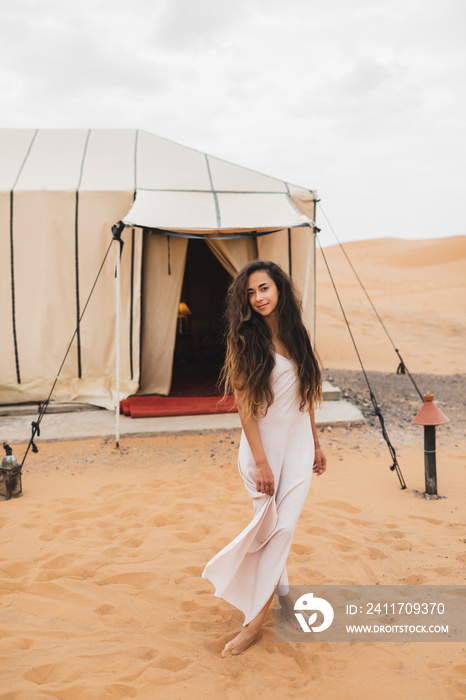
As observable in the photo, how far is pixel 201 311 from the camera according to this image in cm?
1049

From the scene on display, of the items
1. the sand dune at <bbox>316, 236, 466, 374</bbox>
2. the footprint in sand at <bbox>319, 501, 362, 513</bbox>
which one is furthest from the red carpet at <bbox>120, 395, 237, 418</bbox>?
the sand dune at <bbox>316, 236, 466, 374</bbox>

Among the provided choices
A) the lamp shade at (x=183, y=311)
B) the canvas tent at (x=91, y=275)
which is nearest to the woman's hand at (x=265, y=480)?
the canvas tent at (x=91, y=275)

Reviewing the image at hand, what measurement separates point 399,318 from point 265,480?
49.2 ft

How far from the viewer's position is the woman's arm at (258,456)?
2.17m

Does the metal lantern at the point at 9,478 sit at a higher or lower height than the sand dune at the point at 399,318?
lower

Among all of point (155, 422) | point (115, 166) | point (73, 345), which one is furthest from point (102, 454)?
point (115, 166)

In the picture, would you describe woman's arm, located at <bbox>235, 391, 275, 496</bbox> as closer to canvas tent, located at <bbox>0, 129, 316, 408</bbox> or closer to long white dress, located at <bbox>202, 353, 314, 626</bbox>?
long white dress, located at <bbox>202, 353, 314, 626</bbox>

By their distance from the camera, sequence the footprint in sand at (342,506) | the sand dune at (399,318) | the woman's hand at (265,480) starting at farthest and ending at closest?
the sand dune at (399,318)
the footprint in sand at (342,506)
the woman's hand at (265,480)

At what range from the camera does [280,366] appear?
2195 mm

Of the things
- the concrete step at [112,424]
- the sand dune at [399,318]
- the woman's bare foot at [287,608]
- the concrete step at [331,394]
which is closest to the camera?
the woman's bare foot at [287,608]

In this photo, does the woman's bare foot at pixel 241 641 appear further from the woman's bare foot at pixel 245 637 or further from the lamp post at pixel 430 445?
the lamp post at pixel 430 445

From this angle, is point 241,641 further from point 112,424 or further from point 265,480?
point 112,424

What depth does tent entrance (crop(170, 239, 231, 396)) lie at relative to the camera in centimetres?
993

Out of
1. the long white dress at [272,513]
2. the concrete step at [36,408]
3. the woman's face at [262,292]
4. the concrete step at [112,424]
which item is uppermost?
the woman's face at [262,292]
